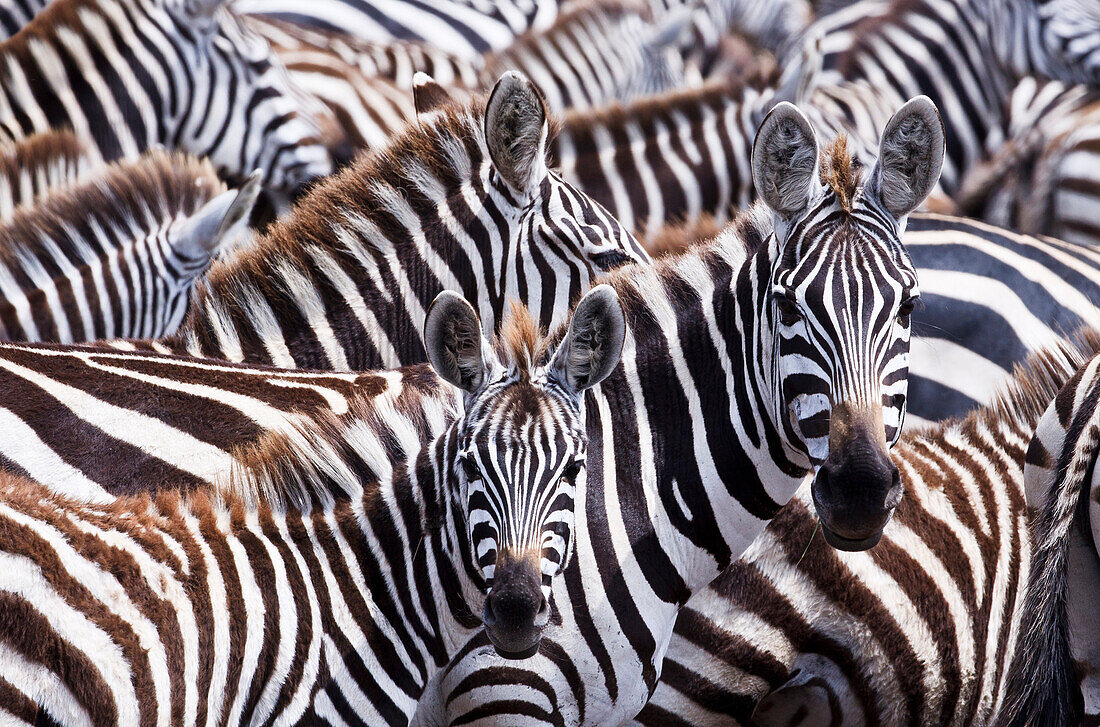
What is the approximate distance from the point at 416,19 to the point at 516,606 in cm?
861

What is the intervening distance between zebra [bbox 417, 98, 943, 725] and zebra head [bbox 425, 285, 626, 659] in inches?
16.0

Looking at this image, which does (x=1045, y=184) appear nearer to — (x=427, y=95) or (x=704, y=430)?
(x=427, y=95)

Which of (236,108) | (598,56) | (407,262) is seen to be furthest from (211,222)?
(598,56)

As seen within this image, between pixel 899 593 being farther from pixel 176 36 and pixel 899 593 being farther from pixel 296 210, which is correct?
pixel 176 36

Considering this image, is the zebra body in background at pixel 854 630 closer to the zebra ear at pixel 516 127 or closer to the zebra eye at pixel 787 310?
the zebra eye at pixel 787 310

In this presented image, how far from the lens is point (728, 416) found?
12.9ft

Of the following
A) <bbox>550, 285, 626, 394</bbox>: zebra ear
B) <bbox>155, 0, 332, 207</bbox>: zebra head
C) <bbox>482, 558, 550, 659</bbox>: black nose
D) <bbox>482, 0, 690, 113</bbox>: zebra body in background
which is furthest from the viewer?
<bbox>482, 0, 690, 113</bbox>: zebra body in background

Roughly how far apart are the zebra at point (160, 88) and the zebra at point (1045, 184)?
4.35m

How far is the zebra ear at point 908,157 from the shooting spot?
3.76 m

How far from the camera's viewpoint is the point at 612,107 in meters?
6.79

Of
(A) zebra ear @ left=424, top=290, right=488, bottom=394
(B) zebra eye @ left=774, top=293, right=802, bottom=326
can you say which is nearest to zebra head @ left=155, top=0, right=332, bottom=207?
(A) zebra ear @ left=424, top=290, right=488, bottom=394

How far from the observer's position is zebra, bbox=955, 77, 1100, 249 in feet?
24.0

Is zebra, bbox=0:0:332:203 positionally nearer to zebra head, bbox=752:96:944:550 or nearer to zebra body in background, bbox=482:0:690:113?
zebra body in background, bbox=482:0:690:113

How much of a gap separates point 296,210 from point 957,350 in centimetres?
340
